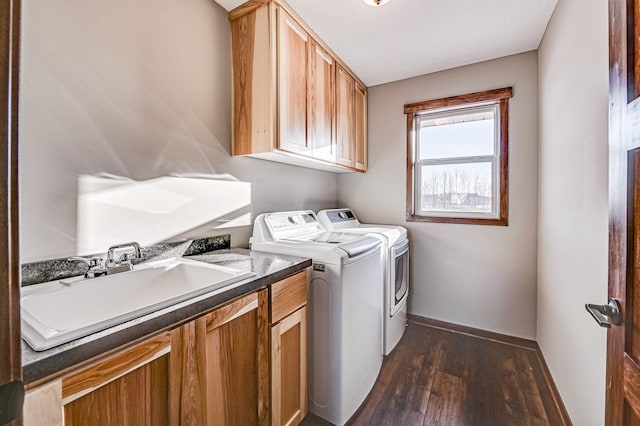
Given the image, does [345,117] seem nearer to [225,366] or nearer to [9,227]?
[225,366]

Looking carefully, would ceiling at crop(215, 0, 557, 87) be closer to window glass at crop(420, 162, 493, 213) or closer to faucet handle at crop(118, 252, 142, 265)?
window glass at crop(420, 162, 493, 213)

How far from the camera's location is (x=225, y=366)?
41.1 inches

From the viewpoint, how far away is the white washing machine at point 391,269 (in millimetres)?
2111

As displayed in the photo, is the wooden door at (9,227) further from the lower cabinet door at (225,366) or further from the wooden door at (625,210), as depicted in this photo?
the wooden door at (625,210)

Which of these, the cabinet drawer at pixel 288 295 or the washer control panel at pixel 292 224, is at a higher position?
the washer control panel at pixel 292 224

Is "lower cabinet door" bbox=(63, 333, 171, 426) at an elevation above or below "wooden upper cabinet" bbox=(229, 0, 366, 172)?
below

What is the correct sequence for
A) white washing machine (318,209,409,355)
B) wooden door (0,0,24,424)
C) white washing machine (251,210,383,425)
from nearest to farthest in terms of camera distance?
wooden door (0,0,24,424) → white washing machine (251,210,383,425) → white washing machine (318,209,409,355)

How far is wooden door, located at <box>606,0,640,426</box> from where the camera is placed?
66 cm

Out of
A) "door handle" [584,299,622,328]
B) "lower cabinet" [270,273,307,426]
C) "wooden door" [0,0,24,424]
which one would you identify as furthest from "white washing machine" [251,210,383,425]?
"wooden door" [0,0,24,424]

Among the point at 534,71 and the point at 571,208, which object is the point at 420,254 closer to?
the point at 571,208

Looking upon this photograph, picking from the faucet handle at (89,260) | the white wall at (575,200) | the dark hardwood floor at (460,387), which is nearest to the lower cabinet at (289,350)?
the dark hardwood floor at (460,387)

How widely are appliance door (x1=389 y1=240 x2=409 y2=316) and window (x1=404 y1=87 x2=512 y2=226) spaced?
474mm

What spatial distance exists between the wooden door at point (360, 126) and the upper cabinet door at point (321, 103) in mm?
491

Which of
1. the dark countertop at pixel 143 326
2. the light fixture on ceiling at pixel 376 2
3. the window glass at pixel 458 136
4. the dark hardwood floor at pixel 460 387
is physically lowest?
the dark hardwood floor at pixel 460 387
